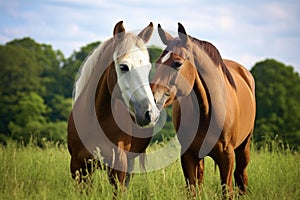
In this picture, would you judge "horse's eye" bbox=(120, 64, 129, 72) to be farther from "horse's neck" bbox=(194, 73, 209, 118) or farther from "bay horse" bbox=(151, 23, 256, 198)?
"horse's neck" bbox=(194, 73, 209, 118)

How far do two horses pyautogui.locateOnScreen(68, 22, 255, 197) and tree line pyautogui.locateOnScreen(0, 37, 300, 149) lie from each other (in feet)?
51.0

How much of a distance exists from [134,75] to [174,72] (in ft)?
1.75

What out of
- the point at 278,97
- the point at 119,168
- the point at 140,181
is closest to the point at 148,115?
the point at 119,168

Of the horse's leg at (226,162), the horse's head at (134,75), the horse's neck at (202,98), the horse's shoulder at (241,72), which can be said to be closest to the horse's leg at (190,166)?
the horse's leg at (226,162)

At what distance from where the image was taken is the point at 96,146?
440 cm

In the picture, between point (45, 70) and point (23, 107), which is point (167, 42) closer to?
point (23, 107)

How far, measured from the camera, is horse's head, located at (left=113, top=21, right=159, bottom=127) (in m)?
3.87

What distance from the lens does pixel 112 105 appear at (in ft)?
14.7

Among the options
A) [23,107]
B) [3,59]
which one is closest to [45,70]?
[3,59]

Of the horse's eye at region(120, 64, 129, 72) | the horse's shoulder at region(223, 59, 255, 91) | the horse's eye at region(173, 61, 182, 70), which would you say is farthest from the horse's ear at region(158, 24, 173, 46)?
the horse's shoulder at region(223, 59, 255, 91)

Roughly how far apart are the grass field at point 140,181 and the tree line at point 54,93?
14.0m

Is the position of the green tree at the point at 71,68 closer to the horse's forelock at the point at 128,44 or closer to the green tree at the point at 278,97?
the green tree at the point at 278,97

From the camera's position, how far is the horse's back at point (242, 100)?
5.05 m

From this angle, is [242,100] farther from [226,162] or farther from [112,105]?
[112,105]
